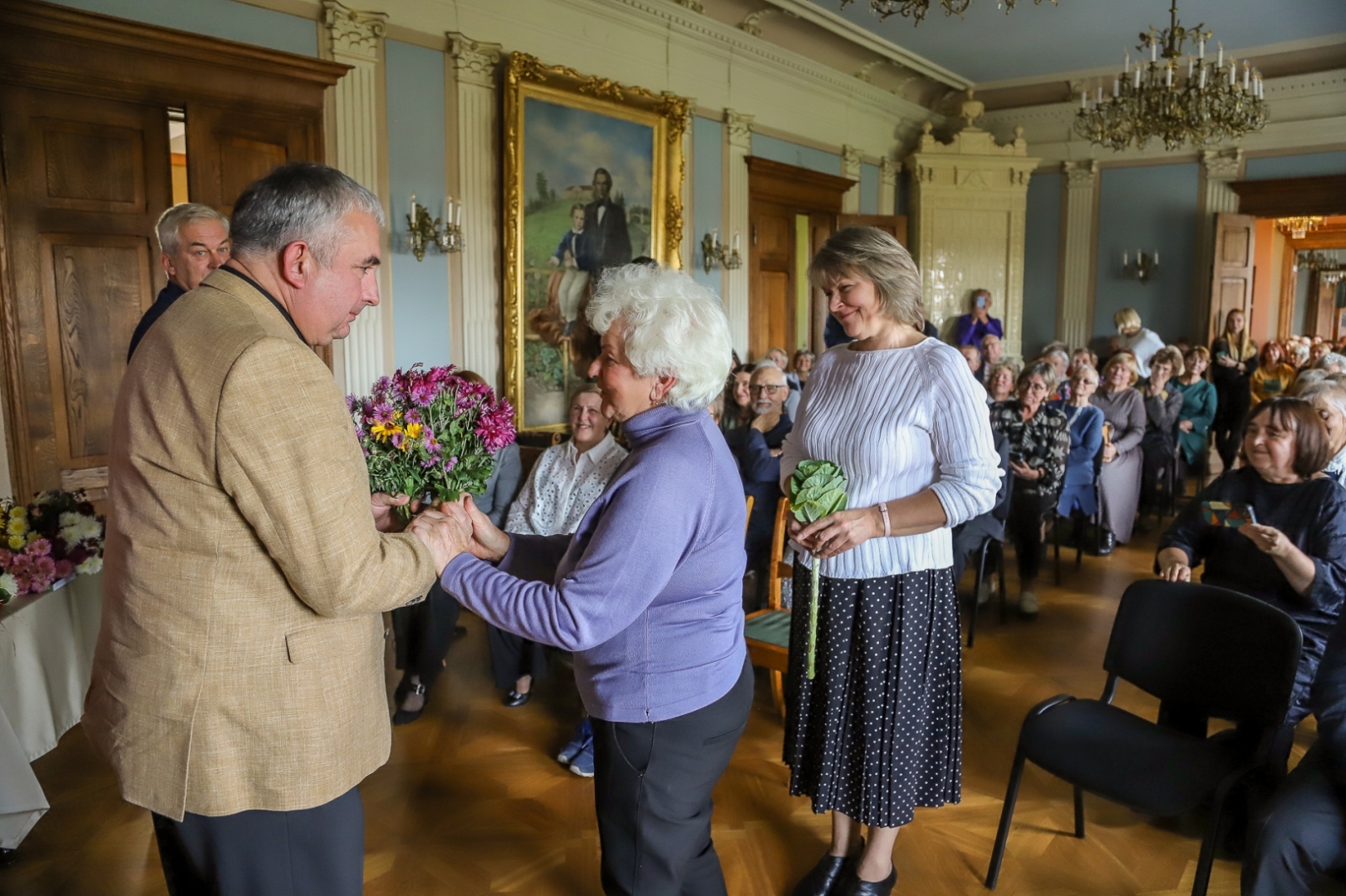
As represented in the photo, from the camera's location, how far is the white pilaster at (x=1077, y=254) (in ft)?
39.4

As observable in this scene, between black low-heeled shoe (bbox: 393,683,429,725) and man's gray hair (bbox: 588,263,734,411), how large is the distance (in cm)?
274

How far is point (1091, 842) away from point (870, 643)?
133 centimetres

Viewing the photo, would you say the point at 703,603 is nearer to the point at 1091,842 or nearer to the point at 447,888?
the point at 447,888

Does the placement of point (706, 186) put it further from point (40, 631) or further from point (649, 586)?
point (649, 586)

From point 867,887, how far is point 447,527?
5.31 feet

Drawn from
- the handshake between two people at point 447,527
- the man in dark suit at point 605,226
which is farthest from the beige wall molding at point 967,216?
the handshake between two people at point 447,527

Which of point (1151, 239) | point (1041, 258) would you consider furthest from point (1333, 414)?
Result: point (1041, 258)

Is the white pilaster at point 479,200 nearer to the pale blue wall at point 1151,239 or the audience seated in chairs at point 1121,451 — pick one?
the audience seated in chairs at point 1121,451

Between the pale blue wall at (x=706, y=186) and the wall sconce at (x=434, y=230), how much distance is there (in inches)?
107

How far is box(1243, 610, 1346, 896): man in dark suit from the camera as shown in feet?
6.89

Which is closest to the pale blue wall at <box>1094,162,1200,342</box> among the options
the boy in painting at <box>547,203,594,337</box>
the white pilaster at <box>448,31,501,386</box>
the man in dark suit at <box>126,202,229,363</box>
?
the boy in painting at <box>547,203,594,337</box>

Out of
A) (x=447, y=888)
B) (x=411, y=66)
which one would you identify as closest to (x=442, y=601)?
(x=447, y=888)

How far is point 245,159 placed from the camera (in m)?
5.00

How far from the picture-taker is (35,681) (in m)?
2.82
